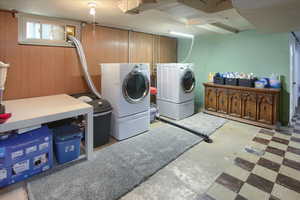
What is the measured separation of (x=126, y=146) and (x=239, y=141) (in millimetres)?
1985

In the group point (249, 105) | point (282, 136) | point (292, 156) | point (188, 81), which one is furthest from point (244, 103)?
point (292, 156)

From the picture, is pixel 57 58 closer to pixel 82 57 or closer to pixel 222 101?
pixel 82 57

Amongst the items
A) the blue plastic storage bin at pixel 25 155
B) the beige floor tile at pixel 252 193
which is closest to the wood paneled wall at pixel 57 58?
the blue plastic storage bin at pixel 25 155

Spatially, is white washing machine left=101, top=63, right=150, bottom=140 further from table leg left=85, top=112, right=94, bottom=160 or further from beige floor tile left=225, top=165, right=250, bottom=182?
beige floor tile left=225, top=165, right=250, bottom=182

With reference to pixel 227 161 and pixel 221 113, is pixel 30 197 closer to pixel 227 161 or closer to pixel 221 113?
pixel 227 161

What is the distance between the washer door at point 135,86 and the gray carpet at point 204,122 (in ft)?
4.10

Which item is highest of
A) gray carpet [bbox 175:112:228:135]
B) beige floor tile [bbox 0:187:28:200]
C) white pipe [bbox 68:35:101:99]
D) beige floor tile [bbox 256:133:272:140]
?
white pipe [bbox 68:35:101:99]

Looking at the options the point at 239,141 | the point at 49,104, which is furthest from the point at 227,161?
the point at 49,104

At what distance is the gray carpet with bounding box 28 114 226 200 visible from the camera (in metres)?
1.82

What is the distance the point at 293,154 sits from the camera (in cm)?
263

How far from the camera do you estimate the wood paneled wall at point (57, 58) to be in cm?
270

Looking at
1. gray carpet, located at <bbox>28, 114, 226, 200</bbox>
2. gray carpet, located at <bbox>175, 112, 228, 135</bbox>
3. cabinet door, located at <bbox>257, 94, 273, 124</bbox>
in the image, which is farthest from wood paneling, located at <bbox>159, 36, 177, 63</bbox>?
gray carpet, located at <bbox>28, 114, 226, 200</bbox>

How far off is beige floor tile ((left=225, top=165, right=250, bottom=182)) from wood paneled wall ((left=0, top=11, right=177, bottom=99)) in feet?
9.57

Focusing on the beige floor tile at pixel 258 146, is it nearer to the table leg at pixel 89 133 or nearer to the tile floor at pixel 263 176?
the tile floor at pixel 263 176
